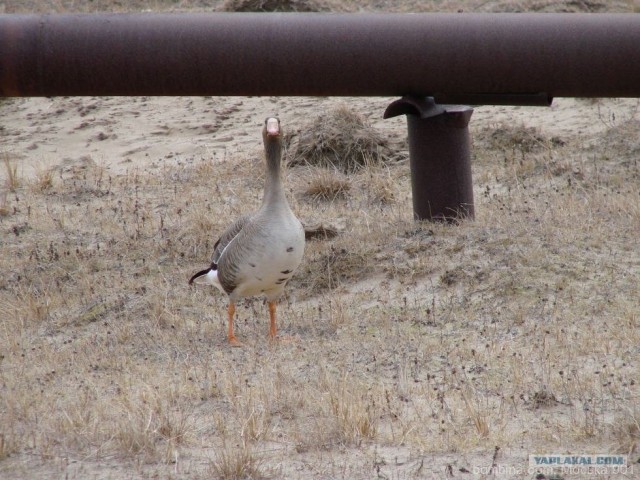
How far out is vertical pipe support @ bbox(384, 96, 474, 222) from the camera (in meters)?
8.20

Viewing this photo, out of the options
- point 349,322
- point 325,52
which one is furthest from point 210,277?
point 325,52

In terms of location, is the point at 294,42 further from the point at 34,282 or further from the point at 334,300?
the point at 34,282

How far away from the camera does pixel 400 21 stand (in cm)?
759

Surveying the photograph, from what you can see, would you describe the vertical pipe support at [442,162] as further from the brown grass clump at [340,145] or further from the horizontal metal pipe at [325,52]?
the brown grass clump at [340,145]

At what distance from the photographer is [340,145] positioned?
35.5ft

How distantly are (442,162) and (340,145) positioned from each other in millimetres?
2738

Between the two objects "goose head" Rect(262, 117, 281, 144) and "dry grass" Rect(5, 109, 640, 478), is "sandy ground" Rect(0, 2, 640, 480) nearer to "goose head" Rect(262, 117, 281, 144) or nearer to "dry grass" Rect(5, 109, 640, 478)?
"dry grass" Rect(5, 109, 640, 478)

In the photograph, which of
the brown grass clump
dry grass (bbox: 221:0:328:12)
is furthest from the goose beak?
dry grass (bbox: 221:0:328:12)

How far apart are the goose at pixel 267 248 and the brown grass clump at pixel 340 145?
4.06 m

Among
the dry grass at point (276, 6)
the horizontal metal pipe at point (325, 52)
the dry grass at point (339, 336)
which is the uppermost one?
the dry grass at point (276, 6)

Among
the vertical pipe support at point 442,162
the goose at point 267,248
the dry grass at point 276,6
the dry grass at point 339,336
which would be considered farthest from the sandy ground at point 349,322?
the dry grass at point 276,6

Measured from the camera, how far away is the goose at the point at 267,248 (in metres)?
6.25

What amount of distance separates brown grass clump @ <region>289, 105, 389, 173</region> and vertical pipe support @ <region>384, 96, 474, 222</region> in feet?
7.53

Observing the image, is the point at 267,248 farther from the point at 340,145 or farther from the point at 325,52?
the point at 340,145
